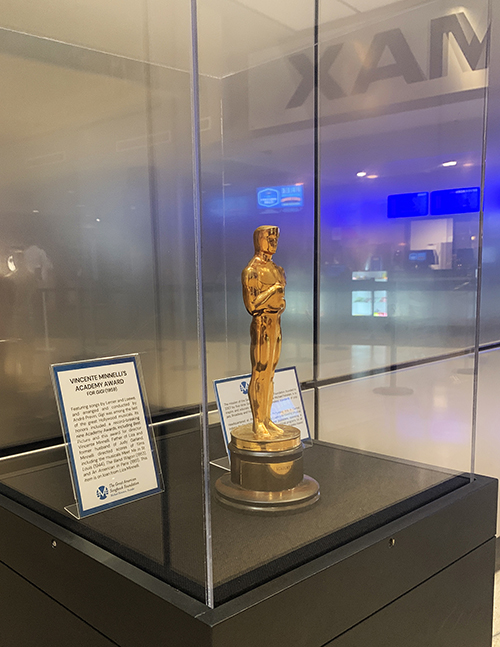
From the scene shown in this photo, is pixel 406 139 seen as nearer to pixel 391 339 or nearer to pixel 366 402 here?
pixel 391 339

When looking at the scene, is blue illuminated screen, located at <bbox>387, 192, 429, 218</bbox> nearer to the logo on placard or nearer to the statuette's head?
the statuette's head

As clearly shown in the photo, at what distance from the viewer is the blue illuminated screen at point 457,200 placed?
5.28ft

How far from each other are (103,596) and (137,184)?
1.00 meters

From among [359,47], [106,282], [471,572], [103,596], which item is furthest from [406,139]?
[103,596]

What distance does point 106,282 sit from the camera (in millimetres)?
1507

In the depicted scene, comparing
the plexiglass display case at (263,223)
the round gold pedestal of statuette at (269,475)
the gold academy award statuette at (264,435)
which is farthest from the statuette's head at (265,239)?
the round gold pedestal of statuette at (269,475)

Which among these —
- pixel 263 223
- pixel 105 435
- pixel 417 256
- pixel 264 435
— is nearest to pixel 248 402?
pixel 264 435

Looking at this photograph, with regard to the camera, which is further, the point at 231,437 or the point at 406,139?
the point at 406,139

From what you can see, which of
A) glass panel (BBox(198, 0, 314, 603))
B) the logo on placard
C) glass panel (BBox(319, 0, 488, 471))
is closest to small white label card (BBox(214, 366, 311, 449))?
glass panel (BBox(198, 0, 314, 603))

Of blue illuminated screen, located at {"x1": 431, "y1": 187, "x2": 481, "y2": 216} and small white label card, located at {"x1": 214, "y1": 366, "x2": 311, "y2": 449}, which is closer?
small white label card, located at {"x1": 214, "y1": 366, "x2": 311, "y2": 449}

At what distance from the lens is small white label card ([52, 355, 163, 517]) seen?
114cm

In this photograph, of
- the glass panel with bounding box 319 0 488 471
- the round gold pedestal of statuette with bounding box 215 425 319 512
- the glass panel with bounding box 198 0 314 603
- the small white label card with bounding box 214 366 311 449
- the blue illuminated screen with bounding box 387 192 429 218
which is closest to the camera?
the glass panel with bounding box 198 0 314 603

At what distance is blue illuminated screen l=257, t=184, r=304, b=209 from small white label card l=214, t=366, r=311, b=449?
46 cm

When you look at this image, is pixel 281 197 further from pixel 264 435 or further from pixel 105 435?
pixel 105 435
